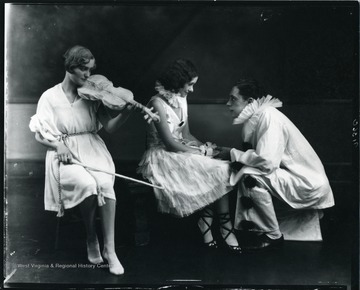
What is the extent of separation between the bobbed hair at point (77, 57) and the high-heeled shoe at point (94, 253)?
1.39 meters

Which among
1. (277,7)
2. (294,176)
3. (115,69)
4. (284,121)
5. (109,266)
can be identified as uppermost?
(277,7)

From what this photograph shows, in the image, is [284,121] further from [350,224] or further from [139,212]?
[139,212]

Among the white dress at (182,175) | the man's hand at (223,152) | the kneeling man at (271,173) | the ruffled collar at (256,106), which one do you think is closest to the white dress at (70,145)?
the white dress at (182,175)

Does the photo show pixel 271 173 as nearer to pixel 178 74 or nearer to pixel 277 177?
pixel 277 177

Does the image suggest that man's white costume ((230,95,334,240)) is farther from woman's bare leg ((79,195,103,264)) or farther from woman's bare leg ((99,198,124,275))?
woman's bare leg ((79,195,103,264))

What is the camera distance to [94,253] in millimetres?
4500

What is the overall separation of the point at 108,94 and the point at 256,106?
1.18 meters

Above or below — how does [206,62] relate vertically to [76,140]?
above

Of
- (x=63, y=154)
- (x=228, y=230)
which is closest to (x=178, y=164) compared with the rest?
(x=228, y=230)

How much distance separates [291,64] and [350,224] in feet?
4.51

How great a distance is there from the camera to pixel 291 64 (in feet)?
14.8

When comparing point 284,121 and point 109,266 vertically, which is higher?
point 284,121

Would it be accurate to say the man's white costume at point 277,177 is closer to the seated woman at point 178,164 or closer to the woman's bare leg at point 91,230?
the seated woman at point 178,164

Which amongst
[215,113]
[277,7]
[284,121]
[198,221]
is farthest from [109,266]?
[277,7]
